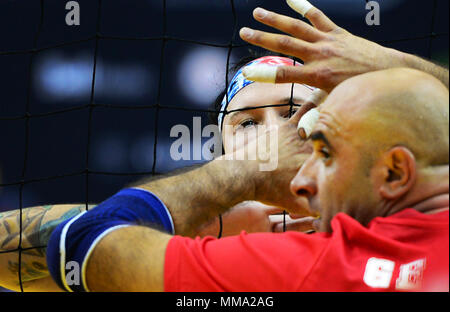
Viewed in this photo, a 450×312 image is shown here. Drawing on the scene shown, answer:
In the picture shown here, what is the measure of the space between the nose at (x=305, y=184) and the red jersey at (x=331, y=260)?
136mm

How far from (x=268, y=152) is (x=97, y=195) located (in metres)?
2.51

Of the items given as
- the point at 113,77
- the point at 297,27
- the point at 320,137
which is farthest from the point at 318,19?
the point at 113,77

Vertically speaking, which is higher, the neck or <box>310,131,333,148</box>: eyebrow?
<box>310,131,333,148</box>: eyebrow

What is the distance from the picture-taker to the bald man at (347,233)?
1197 mm

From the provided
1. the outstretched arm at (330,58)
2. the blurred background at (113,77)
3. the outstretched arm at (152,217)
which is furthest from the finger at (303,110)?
the blurred background at (113,77)

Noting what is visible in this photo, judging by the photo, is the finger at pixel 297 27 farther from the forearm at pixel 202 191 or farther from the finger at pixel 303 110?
the forearm at pixel 202 191

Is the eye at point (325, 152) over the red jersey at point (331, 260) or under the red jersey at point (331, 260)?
over

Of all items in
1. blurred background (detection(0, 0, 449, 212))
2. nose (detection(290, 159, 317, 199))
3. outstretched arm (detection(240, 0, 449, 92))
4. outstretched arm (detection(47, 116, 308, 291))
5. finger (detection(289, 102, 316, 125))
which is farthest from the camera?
blurred background (detection(0, 0, 449, 212))

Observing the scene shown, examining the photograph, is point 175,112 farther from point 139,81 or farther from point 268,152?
point 268,152

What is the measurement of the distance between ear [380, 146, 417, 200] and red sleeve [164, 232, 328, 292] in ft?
0.55

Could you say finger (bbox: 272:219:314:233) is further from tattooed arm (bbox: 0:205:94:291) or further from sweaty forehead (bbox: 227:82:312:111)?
tattooed arm (bbox: 0:205:94:291)

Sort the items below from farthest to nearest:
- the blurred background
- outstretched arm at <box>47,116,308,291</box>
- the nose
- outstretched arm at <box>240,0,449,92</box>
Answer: the blurred background, outstretched arm at <box>240,0,449,92</box>, the nose, outstretched arm at <box>47,116,308,291</box>

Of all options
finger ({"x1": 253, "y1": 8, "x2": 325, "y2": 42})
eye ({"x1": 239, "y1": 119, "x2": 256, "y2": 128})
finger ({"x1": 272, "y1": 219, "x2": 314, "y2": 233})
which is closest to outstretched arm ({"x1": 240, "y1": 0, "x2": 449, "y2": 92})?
finger ({"x1": 253, "y1": 8, "x2": 325, "y2": 42})

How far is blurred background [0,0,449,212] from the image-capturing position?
3916 millimetres
